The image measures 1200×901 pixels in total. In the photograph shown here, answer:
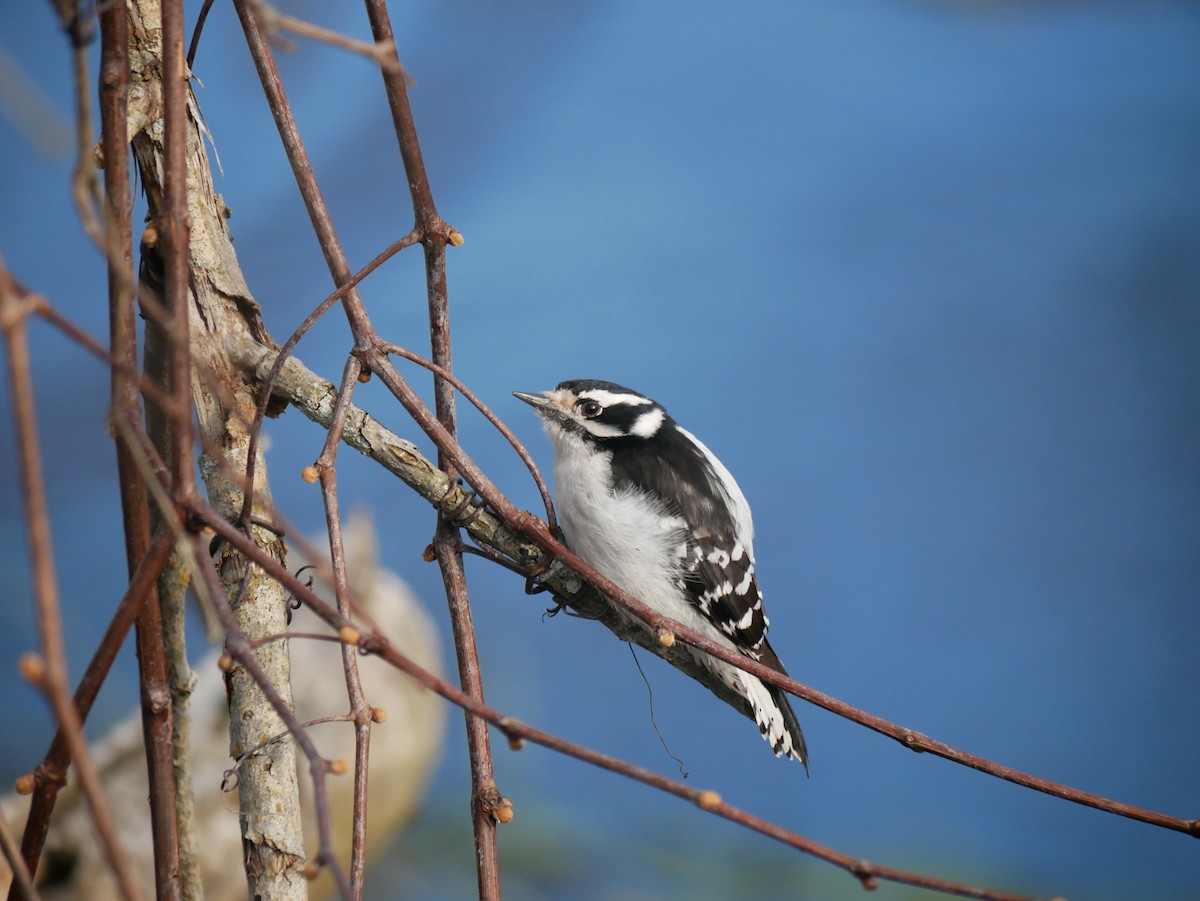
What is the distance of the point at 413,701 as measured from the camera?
97.8 inches

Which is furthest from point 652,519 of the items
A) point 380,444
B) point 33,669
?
point 33,669

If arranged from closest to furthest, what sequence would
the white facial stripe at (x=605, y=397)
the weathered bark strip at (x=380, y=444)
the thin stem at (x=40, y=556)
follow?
1. the thin stem at (x=40, y=556)
2. the weathered bark strip at (x=380, y=444)
3. the white facial stripe at (x=605, y=397)

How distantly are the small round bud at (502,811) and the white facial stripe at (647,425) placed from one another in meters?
0.71

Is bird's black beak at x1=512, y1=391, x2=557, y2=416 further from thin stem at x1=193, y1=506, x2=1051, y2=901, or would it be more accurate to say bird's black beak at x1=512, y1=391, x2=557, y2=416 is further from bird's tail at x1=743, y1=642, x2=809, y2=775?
thin stem at x1=193, y1=506, x2=1051, y2=901

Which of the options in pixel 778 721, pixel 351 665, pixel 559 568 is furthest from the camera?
pixel 778 721

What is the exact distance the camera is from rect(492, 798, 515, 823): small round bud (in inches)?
33.4

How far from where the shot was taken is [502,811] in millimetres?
854

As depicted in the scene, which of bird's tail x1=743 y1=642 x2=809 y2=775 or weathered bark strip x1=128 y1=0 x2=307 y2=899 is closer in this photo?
weathered bark strip x1=128 y1=0 x2=307 y2=899

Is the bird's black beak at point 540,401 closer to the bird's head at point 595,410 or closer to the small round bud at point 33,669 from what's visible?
the bird's head at point 595,410

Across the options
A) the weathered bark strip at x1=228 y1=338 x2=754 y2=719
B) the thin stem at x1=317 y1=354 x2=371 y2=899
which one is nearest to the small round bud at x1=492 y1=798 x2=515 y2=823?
the thin stem at x1=317 y1=354 x2=371 y2=899

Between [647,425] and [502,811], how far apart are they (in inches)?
29.2

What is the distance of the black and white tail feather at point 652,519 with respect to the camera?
142cm

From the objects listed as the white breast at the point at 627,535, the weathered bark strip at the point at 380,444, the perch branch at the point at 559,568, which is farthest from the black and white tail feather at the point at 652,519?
the weathered bark strip at the point at 380,444

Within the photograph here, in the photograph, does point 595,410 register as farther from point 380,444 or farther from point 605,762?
point 605,762
